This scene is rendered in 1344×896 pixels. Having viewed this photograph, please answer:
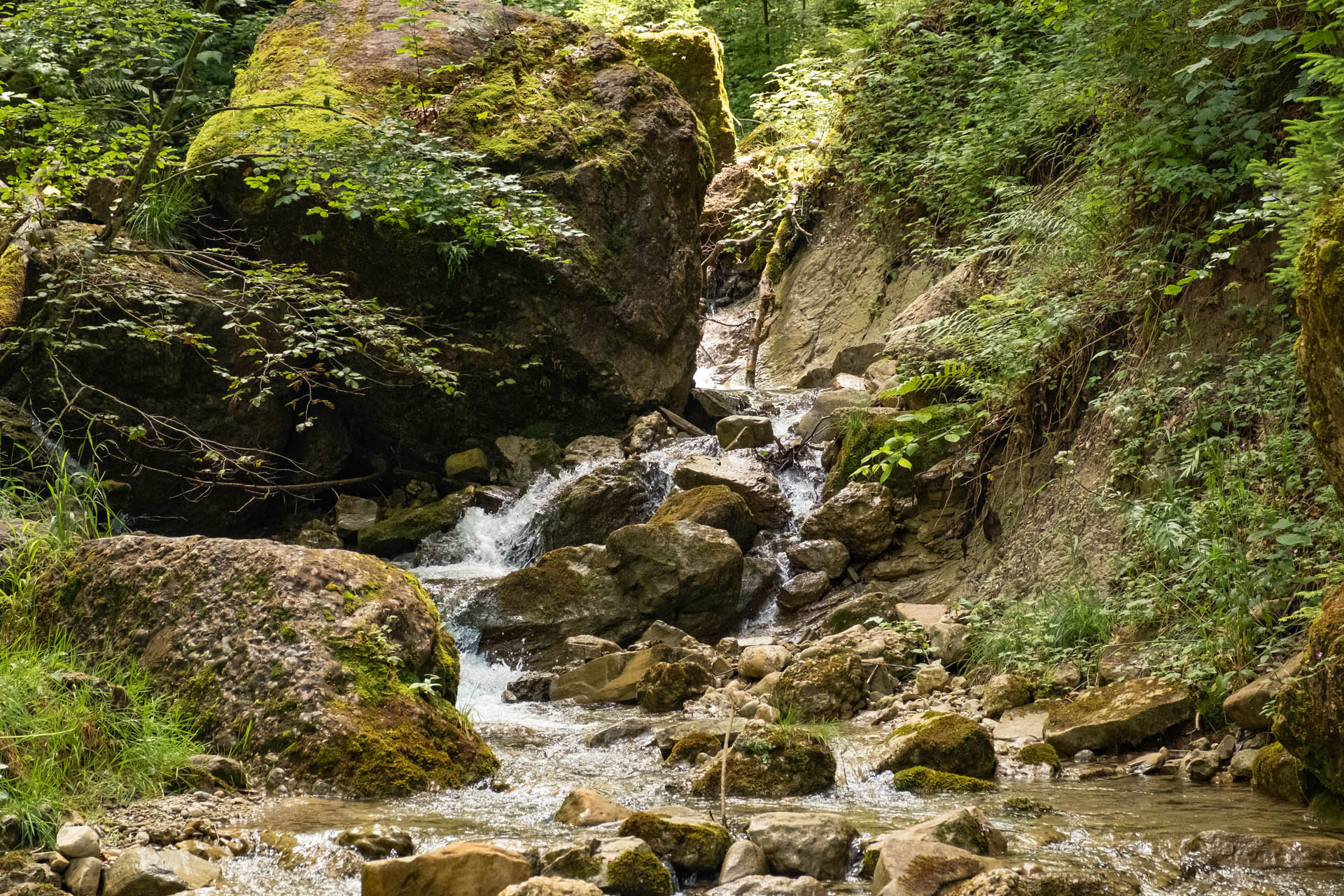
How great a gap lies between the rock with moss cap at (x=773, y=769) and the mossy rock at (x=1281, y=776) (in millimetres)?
1753

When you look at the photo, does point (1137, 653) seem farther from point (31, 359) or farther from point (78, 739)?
point (31, 359)

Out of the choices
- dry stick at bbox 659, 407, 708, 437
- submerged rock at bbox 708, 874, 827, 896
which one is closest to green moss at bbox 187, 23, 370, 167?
dry stick at bbox 659, 407, 708, 437

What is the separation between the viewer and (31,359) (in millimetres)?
9039

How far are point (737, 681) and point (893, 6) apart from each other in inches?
434

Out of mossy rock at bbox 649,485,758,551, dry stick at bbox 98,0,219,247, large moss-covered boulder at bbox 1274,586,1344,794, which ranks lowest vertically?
mossy rock at bbox 649,485,758,551

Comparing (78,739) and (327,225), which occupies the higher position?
(327,225)

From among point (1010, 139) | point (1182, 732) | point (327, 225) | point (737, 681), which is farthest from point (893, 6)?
point (1182, 732)

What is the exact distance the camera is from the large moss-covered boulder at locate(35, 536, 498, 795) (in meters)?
4.26

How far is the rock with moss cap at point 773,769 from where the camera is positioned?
14.4 ft

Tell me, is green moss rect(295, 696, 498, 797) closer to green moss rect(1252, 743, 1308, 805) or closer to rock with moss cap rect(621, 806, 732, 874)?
rock with moss cap rect(621, 806, 732, 874)

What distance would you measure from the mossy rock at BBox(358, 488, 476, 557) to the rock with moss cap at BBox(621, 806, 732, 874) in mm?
7360

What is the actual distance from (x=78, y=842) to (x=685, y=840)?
1943 mm

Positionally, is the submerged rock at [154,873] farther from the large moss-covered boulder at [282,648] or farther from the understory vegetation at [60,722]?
the large moss-covered boulder at [282,648]

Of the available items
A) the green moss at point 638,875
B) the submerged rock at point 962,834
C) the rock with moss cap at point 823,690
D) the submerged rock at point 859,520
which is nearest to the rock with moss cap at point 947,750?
the rock with moss cap at point 823,690
